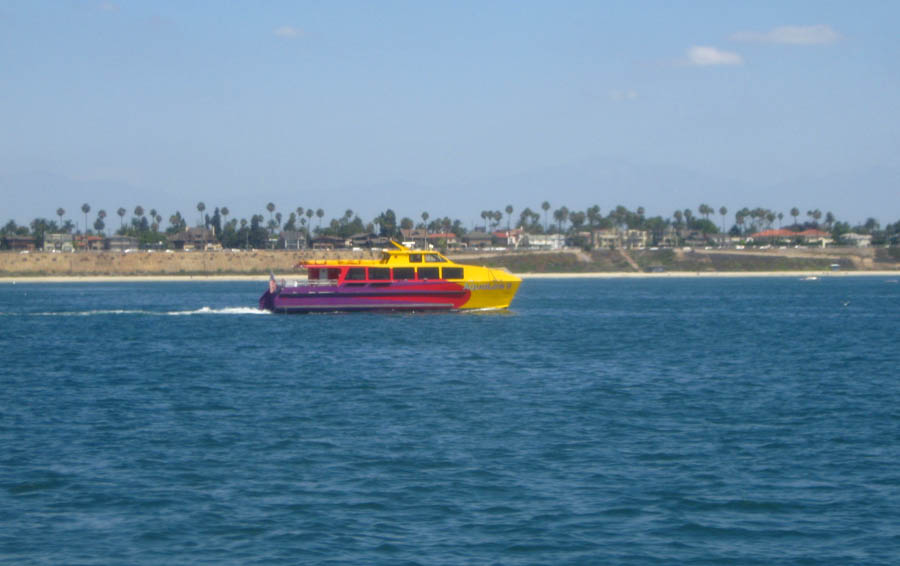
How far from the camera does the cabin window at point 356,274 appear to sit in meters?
64.1

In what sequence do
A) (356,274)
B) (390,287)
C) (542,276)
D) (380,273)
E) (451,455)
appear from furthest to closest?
(542,276), (356,274), (380,273), (390,287), (451,455)

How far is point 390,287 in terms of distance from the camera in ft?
208

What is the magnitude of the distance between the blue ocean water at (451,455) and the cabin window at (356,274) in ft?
58.0

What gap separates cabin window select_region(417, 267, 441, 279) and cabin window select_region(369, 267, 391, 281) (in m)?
1.91

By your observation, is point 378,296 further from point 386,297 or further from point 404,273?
point 404,273

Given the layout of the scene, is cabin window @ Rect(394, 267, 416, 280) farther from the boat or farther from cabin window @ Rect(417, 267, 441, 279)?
cabin window @ Rect(417, 267, 441, 279)

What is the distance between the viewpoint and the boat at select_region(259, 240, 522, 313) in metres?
63.6

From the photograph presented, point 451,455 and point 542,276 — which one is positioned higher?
point 451,455

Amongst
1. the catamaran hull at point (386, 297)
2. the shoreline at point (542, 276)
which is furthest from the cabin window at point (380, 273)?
the shoreline at point (542, 276)

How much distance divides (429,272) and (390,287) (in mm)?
2698

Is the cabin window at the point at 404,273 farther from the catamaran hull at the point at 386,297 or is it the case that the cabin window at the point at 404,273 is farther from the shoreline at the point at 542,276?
the shoreline at the point at 542,276

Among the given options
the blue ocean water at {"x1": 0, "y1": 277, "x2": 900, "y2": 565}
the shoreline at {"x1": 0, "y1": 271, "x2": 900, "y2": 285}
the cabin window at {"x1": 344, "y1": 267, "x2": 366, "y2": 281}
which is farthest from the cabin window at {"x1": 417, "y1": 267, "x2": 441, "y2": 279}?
the shoreline at {"x1": 0, "y1": 271, "x2": 900, "y2": 285}

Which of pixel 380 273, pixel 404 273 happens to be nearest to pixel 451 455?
pixel 380 273

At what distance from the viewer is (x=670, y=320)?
66312 millimetres
